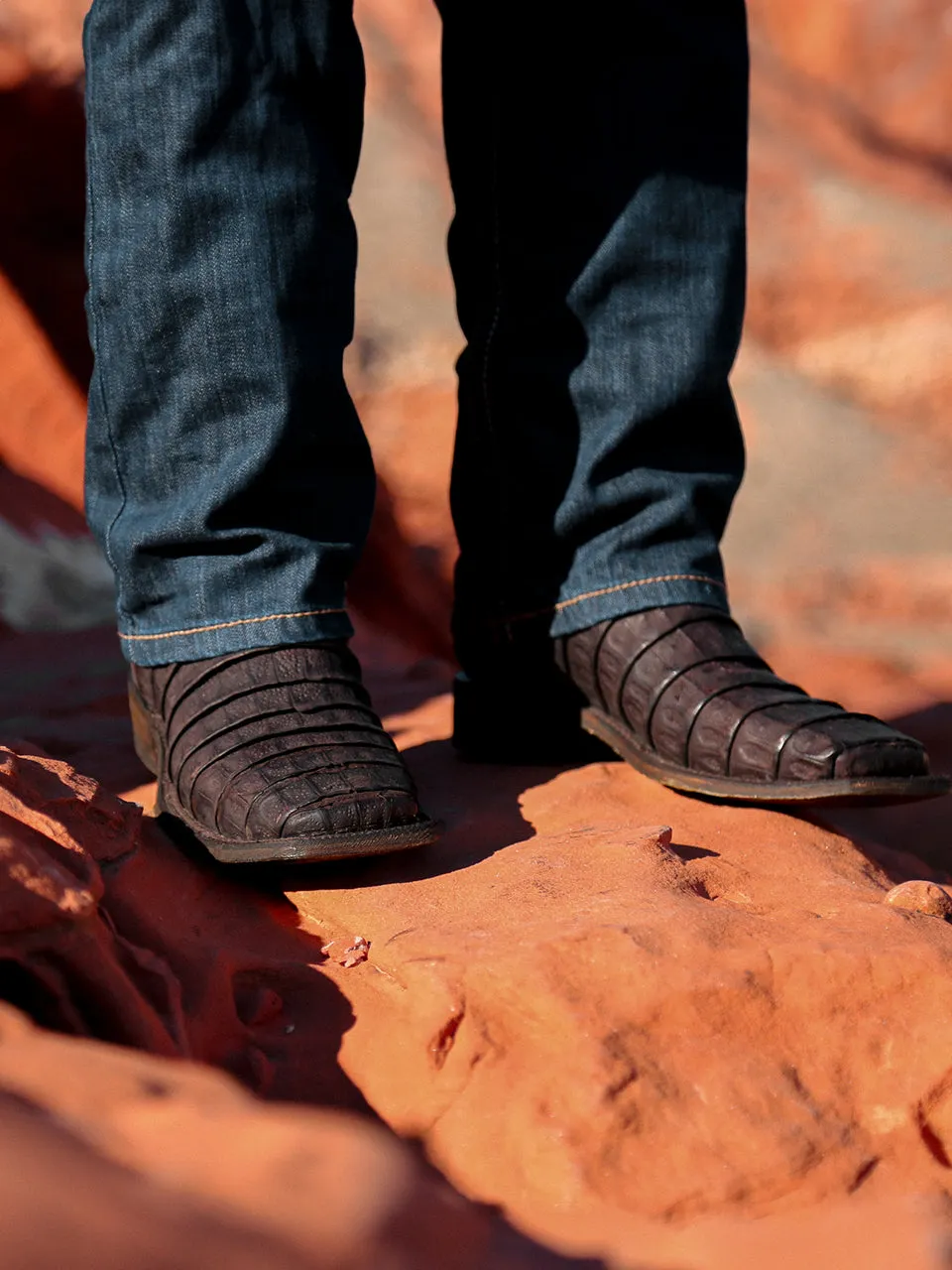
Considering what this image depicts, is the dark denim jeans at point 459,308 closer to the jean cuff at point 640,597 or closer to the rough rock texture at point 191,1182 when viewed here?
the jean cuff at point 640,597

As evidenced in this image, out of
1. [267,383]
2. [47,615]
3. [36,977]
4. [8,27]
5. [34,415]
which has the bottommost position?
[47,615]

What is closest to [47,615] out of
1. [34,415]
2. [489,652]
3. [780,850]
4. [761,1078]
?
[34,415]

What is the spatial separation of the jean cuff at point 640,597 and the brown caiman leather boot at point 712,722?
0.01m

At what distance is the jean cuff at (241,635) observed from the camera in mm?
1280

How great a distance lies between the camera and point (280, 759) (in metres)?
1.23

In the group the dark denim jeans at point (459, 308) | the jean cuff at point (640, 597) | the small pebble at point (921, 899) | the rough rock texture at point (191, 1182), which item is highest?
the dark denim jeans at point (459, 308)

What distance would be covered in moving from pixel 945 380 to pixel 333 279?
2162mm

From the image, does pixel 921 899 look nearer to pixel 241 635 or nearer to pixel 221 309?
pixel 241 635

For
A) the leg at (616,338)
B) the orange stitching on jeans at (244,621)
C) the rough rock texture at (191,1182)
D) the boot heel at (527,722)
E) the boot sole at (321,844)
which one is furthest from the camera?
the boot heel at (527,722)

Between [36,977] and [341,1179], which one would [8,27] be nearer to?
[36,977]

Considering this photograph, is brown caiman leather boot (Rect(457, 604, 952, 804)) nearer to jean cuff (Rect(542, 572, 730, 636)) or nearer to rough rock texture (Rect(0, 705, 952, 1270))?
jean cuff (Rect(542, 572, 730, 636))

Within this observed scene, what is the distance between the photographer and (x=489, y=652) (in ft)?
5.30

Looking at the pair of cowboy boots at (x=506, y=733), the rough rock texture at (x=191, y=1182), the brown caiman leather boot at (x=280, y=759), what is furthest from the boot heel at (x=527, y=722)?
the rough rock texture at (x=191, y=1182)

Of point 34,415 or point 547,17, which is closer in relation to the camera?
point 547,17
